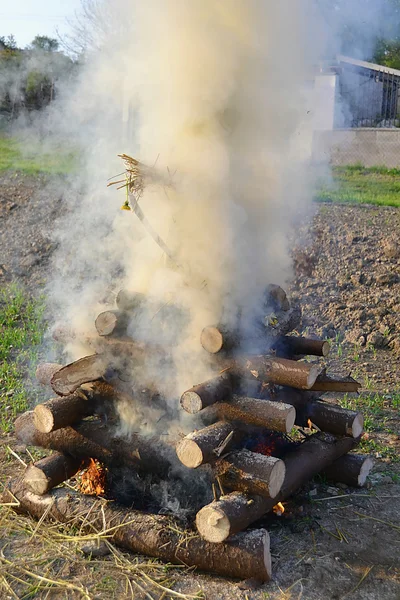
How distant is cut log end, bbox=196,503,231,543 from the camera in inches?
119

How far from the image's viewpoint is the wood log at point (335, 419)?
3877 mm

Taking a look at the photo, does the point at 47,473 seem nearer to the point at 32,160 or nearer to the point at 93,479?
the point at 93,479

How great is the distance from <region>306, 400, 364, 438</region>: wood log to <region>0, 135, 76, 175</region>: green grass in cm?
693

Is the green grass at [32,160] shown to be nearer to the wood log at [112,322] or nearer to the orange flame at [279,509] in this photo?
the wood log at [112,322]

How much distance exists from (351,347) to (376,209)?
16.2ft

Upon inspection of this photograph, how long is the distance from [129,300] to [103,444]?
92cm

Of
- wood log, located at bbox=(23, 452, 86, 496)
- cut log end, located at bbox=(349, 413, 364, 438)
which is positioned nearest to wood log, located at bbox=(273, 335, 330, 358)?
cut log end, located at bbox=(349, 413, 364, 438)

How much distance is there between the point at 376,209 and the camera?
37.0ft

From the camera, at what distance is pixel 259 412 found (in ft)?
11.0

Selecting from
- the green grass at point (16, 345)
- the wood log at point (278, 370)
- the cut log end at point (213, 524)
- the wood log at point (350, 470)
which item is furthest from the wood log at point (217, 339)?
Answer: the green grass at point (16, 345)

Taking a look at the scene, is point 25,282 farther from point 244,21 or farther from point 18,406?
point 244,21

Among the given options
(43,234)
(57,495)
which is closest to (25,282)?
(43,234)

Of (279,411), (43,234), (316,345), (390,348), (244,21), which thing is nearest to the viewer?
(279,411)

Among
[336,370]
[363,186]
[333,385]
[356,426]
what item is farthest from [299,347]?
[363,186]
